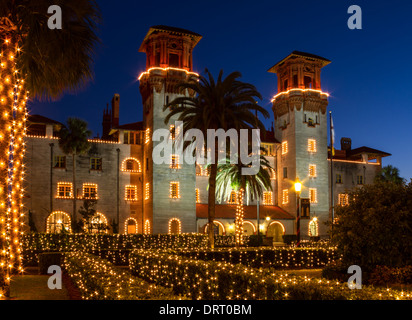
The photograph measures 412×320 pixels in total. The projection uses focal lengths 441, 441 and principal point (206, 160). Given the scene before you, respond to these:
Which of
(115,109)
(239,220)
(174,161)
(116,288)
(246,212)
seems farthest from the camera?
(246,212)

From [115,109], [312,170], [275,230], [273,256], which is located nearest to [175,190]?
[115,109]

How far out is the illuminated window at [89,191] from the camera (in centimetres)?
5219

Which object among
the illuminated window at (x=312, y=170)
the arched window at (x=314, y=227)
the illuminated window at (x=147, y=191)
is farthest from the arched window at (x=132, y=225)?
the illuminated window at (x=312, y=170)

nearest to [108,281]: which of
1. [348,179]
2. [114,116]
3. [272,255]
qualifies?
[272,255]

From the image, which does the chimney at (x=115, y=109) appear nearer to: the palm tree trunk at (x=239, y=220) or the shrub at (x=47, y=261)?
the palm tree trunk at (x=239, y=220)

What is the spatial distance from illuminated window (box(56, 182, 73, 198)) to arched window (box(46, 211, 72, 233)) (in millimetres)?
2007

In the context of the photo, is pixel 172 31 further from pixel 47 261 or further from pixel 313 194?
pixel 47 261

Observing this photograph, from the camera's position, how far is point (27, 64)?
1450 centimetres

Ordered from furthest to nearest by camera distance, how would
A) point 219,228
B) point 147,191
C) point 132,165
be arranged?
point 219,228 < point 132,165 < point 147,191

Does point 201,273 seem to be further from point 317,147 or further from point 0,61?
point 317,147

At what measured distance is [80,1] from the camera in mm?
13844

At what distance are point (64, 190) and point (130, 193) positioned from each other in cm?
778

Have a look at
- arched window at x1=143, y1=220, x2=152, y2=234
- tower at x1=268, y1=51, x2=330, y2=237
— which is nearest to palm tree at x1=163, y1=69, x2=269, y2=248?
arched window at x1=143, y1=220, x2=152, y2=234

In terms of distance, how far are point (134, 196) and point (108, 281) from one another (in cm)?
4416
